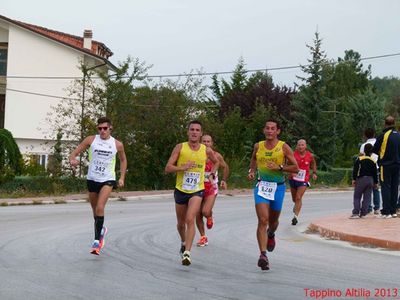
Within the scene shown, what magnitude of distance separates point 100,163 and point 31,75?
41.5m

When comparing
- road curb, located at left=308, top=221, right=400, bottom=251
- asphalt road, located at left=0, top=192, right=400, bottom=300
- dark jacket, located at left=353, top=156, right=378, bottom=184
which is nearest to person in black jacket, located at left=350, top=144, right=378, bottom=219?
dark jacket, located at left=353, top=156, right=378, bottom=184

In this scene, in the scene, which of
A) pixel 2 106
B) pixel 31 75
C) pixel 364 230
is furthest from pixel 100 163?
pixel 2 106

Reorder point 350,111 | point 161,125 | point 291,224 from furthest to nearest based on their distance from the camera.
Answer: point 350,111, point 161,125, point 291,224

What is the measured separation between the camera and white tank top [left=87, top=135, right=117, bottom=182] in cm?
1192

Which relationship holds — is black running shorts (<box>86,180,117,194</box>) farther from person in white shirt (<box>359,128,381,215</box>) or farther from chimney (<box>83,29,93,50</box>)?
chimney (<box>83,29,93,50</box>)

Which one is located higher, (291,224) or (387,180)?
(387,180)

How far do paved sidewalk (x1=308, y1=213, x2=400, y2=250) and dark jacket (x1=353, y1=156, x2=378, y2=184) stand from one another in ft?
3.18

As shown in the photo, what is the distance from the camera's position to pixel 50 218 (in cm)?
1866

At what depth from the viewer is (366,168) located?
1747cm

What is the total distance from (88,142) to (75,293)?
4.22 meters

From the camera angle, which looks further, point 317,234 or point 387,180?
point 387,180

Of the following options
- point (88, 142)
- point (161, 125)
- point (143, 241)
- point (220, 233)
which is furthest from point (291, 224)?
point (161, 125)

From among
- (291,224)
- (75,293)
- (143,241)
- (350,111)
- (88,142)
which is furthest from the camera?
(350,111)

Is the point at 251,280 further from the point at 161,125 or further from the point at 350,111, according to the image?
the point at 350,111
